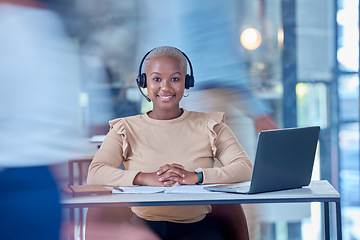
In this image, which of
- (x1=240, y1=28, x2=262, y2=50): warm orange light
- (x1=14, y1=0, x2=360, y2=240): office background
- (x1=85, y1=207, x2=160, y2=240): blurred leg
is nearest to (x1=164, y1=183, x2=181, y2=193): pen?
(x1=85, y1=207, x2=160, y2=240): blurred leg

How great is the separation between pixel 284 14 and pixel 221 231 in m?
2.39

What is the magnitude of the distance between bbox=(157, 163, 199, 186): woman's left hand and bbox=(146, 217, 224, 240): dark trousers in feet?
0.65

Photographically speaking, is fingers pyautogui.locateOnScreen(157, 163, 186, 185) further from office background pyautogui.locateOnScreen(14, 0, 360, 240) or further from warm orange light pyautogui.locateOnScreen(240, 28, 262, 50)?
warm orange light pyautogui.locateOnScreen(240, 28, 262, 50)

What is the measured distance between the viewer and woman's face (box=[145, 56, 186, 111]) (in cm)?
228

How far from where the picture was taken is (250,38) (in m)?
4.01

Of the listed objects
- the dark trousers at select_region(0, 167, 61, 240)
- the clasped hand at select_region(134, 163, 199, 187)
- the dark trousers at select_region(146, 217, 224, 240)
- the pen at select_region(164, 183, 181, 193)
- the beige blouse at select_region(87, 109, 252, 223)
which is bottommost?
the dark trousers at select_region(146, 217, 224, 240)

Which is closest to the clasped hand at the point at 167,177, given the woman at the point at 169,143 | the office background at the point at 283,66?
the woman at the point at 169,143

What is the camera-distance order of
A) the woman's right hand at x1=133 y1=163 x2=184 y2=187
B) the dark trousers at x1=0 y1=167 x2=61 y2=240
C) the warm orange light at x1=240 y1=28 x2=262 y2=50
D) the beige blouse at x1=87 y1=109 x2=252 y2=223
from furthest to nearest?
the warm orange light at x1=240 y1=28 x2=262 y2=50
the beige blouse at x1=87 y1=109 x2=252 y2=223
the woman's right hand at x1=133 y1=163 x2=184 y2=187
the dark trousers at x1=0 y1=167 x2=61 y2=240

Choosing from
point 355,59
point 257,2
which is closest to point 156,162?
point 257,2

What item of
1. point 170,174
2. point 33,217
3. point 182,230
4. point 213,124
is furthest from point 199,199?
point 213,124

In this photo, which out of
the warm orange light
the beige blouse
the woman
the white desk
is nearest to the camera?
the white desk

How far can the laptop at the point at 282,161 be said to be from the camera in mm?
1668

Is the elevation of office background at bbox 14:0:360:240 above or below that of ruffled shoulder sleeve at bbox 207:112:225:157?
above

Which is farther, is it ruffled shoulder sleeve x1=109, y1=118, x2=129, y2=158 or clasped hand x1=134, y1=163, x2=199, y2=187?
ruffled shoulder sleeve x1=109, y1=118, x2=129, y2=158
